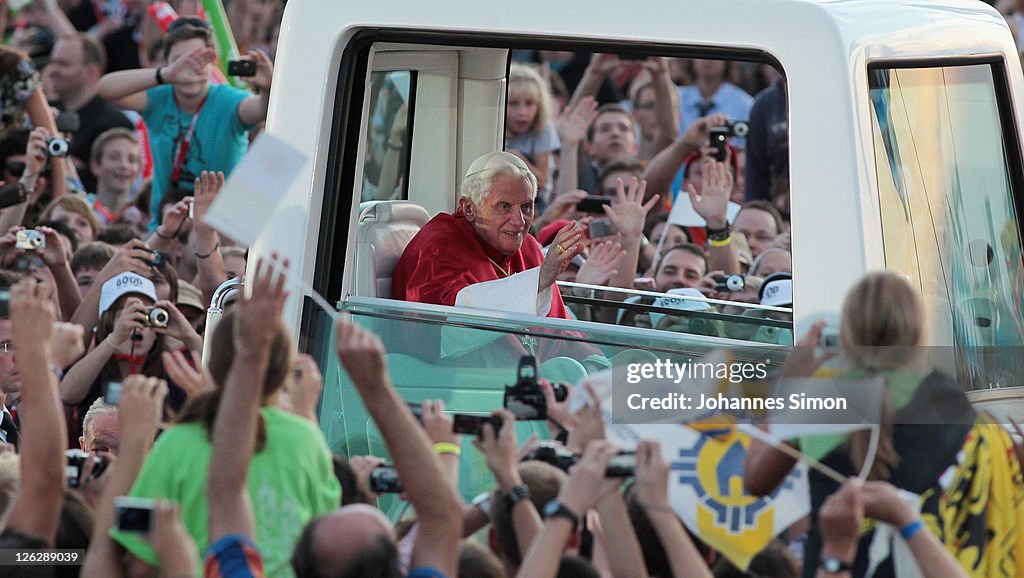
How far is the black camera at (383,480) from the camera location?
2.20 meters

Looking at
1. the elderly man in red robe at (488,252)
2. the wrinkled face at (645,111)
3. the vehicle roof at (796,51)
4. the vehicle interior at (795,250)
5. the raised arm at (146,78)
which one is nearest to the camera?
the vehicle roof at (796,51)

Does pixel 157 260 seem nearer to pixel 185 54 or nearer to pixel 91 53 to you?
pixel 185 54

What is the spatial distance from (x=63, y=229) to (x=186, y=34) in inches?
44.7

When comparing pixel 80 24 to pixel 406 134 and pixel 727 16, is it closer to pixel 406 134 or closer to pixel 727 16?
pixel 406 134

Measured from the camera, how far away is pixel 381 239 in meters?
3.56

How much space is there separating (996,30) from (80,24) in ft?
24.4

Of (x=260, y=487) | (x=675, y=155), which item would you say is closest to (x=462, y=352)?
(x=260, y=487)

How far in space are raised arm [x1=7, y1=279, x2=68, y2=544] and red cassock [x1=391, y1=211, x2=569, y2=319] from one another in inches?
55.9

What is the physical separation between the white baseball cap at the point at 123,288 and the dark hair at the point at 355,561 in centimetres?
271

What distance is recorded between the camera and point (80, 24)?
923 centimetres

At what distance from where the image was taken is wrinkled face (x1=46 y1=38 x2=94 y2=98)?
7.05 m

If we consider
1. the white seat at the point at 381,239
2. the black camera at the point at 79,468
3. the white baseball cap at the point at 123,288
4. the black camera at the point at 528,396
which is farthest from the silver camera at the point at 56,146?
the black camera at the point at 528,396

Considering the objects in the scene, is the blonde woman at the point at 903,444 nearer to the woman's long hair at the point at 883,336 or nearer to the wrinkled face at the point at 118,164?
the woman's long hair at the point at 883,336

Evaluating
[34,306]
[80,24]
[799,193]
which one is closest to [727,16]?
[799,193]
